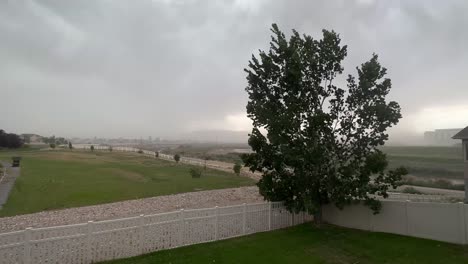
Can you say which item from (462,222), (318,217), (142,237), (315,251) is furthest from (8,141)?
(462,222)

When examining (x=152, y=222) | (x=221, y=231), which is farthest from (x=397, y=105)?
(x=152, y=222)

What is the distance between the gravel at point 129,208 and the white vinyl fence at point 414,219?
13667 millimetres

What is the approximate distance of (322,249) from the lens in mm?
10195

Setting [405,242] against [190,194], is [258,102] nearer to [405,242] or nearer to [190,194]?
[405,242]

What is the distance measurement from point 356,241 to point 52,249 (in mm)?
8883

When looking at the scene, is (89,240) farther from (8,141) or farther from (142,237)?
(8,141)

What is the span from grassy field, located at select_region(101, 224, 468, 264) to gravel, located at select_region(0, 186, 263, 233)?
12.1m

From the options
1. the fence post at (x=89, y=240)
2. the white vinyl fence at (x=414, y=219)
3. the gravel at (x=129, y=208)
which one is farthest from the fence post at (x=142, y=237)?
the gravel at (x=129, y=208)

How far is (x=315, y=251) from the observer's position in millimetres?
9977

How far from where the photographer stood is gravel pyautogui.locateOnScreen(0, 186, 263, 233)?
18.4m

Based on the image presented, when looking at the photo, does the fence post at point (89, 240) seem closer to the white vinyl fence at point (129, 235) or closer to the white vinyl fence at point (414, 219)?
the white vinyl fence at point (129, 235)

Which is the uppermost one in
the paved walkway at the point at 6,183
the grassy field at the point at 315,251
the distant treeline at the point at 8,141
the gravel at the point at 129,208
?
the distant treeline at the point at 8,141

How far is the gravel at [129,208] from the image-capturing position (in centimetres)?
1842

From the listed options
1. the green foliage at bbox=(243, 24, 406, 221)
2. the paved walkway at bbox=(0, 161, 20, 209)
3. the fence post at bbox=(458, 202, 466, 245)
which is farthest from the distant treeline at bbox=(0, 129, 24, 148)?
the fence post at bbox=(458, 202, 466, 245)
